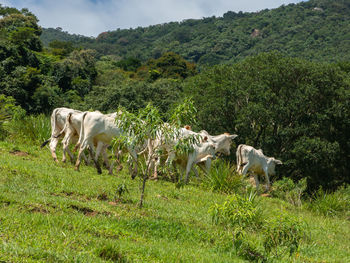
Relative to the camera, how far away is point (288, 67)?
22344 mm

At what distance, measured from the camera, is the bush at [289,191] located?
15430mm

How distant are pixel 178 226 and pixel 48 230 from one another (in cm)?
265

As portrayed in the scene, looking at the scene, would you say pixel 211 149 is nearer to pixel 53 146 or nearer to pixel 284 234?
pixel 53 146

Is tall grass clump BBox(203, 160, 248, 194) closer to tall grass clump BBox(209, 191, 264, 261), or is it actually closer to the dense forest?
the dense forest

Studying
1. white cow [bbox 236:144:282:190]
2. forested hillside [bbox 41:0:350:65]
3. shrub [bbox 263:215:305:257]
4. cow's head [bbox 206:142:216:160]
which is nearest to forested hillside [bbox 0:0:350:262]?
shrub [bbox 263:215:305:257]

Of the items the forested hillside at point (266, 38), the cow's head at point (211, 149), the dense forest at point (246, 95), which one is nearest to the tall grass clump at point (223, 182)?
the cow's head at point (211, 149)

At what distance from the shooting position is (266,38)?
281 ft

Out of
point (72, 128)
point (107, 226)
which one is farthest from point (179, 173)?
point (107, 226)

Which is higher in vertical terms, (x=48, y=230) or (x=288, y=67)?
(x=288, y=67)

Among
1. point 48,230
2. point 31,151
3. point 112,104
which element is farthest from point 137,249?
point 112,104

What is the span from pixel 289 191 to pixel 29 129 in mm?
10721

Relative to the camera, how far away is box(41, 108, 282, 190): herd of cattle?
1289 centimetres

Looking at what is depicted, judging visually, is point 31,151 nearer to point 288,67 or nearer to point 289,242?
point 289,242

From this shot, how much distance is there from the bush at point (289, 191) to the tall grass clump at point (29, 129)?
31.1 ft
